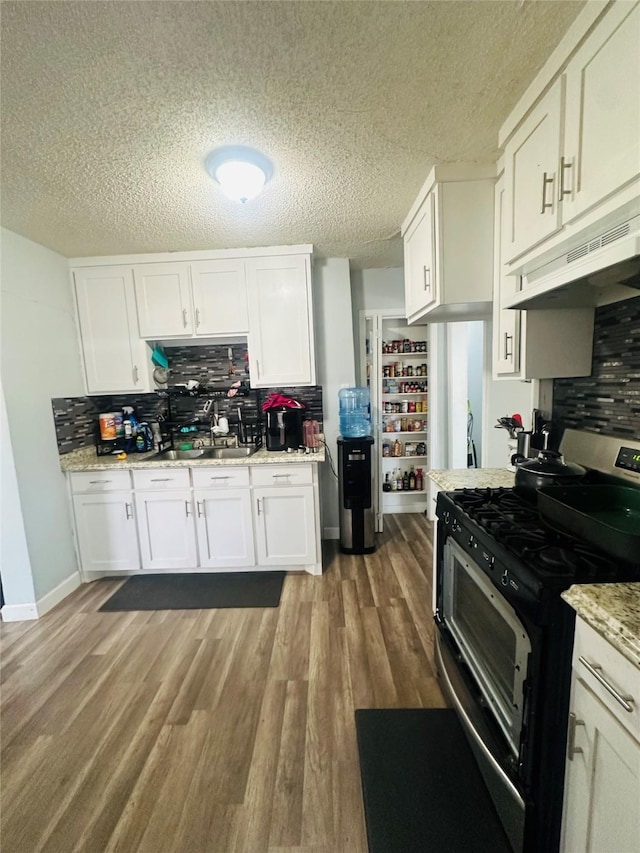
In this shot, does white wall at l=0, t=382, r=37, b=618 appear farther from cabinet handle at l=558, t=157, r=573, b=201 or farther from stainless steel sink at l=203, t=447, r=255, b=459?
cabinet handle at l=558, t=157, r=573, b=201

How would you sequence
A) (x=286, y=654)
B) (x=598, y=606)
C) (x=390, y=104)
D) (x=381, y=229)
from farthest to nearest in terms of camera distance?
(x=381, y=229) → (x=286, y=654) → (x=390, y=104) → (x=598, y=606)

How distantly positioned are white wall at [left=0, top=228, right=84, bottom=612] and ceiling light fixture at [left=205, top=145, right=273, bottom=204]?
158cm

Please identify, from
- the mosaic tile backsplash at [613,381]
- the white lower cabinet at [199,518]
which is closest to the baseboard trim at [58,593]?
the white lower cabinet at [199,518]

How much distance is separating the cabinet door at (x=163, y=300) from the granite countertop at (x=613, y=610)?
2.69 metres

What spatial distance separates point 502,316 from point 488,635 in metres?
1.35

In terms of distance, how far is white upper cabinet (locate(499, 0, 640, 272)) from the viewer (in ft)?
2.79

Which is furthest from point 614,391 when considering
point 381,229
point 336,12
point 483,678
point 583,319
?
point 381,229

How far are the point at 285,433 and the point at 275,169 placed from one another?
164 cm

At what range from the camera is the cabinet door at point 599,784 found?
655 millimetres

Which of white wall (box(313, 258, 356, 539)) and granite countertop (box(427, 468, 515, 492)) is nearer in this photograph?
granite countertop (box(427, 468, 515, 492))

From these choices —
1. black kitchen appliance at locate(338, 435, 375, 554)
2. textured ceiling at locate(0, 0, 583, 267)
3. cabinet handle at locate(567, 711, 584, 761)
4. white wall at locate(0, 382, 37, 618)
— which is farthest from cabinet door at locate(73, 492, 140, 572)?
cabinet handle at locate(567, 711, 584, 761)

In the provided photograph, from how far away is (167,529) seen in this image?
252cm

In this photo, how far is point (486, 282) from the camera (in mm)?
1604

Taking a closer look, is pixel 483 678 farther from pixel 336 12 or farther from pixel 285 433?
pixel 336 12
